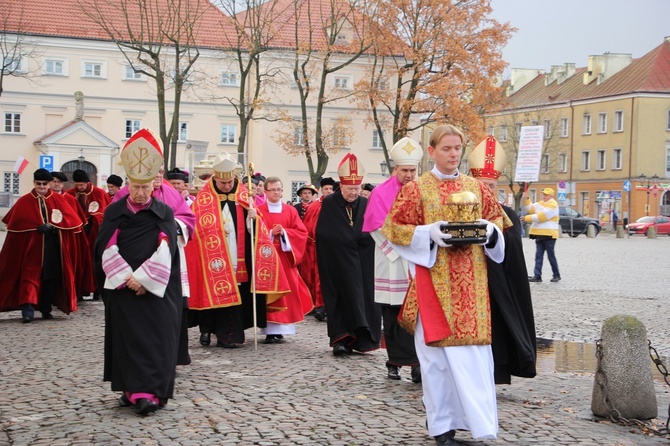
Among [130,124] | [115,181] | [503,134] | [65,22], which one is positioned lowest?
[115,181]

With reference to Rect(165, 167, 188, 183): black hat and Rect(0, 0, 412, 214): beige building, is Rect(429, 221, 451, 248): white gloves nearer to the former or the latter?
Rect(165, 167, 188, 183): black hat

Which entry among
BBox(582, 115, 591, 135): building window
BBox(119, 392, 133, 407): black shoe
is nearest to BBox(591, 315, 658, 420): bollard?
BBox(119, 392, 133, 407): black shoe

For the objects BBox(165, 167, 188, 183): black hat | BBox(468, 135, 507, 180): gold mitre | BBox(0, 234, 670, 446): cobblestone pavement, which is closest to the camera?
BBox(0, 234, 670, 446): cobblestone pavement

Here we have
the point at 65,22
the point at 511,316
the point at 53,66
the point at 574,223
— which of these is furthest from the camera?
the point at 65,22

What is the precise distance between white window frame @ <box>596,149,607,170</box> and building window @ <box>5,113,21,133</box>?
1617 inches

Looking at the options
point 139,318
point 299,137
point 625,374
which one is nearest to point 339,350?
point 139,318

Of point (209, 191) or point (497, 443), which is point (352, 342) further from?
point (497, 443)

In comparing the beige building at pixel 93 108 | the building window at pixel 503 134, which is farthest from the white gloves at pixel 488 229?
the building window at pixel 503 134

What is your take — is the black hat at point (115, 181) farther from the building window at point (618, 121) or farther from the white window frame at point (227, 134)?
the building window at point (618, 121)

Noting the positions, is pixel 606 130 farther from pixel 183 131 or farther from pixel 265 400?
pixel 265 400

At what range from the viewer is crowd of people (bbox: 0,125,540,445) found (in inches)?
257

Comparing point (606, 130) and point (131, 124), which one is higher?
point (606, 130)

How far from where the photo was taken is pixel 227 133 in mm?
61500

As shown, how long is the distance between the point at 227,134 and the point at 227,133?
0.06 meters
